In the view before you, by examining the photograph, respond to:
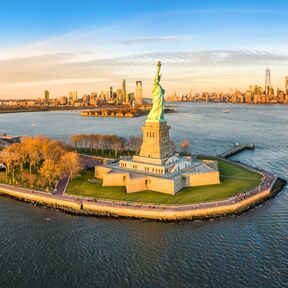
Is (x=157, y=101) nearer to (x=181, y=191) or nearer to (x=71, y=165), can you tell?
(x=181, y=191)

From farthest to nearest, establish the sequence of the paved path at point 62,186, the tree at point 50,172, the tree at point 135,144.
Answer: the tree at point 135,144, the tree at point 50,172, the paved path at point 62,186

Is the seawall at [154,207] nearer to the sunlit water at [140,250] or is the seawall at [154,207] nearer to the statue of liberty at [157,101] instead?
the sunlit water at [140,250]

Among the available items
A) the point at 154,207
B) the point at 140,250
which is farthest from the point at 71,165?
the point at 140,250

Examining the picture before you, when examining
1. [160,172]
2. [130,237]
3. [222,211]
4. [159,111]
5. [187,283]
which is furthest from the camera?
[159,111]

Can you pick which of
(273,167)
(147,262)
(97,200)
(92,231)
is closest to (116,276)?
(147,262)

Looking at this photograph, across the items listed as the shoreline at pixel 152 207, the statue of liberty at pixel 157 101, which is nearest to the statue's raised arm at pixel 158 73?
the statue of liberty at pixel 157 101

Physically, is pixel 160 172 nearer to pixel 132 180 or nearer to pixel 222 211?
pixel 132 180
